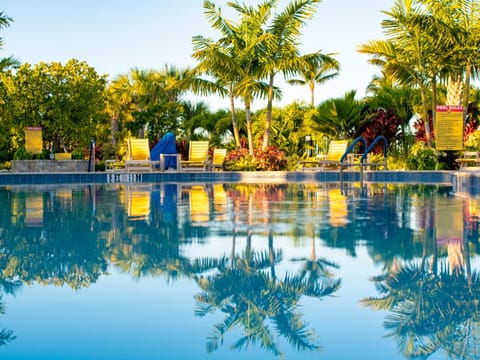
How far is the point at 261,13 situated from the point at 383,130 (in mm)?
7328

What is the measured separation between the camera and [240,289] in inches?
135

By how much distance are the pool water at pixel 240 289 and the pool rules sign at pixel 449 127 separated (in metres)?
11.6

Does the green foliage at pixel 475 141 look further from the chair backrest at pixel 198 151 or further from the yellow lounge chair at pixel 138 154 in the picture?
the yellow lounge chair at pixel 138 154

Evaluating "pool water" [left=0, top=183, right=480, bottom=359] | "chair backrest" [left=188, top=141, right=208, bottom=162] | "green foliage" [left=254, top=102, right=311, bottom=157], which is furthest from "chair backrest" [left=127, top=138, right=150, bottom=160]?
"pool water" [left=0, top=183, right=480, bottom=359]

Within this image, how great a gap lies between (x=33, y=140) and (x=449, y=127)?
14289mm

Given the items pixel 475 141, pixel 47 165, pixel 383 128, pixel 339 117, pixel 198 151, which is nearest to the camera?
pixel 475 141

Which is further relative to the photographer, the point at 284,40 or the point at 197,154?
the point at 284,40

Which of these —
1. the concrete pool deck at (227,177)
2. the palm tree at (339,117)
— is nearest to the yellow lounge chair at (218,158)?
the concrete pool deck at (227,177)

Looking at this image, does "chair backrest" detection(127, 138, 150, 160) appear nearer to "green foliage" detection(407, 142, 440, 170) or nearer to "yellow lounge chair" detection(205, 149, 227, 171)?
"yellow lounge chair" detection(205, 149, 227, 171)

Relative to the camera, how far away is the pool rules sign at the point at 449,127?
17.6m

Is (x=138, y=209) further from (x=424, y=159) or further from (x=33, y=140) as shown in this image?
(x=33, y=140)

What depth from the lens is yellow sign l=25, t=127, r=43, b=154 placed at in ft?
74.8

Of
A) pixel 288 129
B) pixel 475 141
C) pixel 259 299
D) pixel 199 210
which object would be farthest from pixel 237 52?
pixel 259 299

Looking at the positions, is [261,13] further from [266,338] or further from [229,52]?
[266,338]
